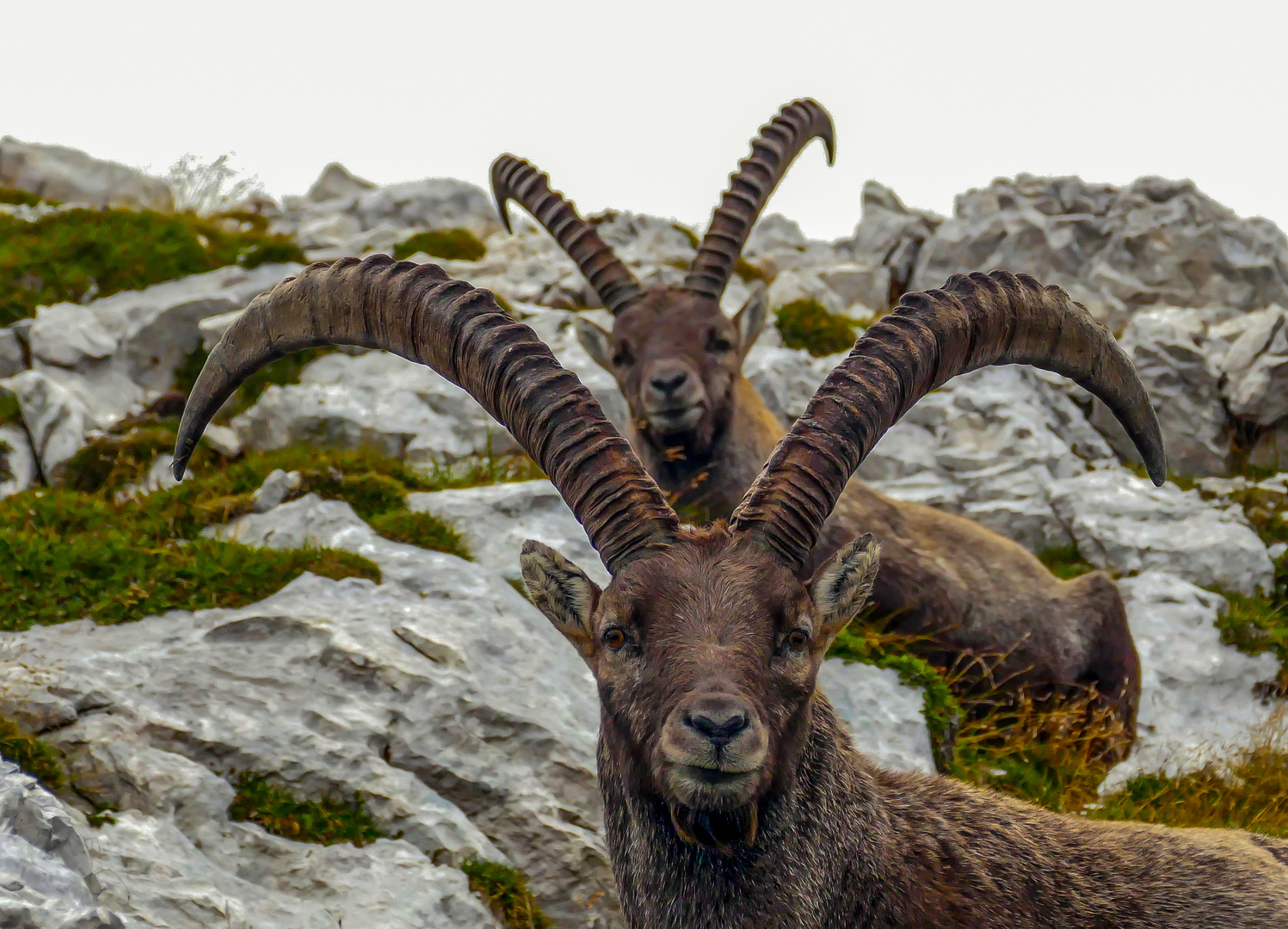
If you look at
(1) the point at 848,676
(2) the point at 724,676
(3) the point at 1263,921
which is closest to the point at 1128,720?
(1) the point at 848,676

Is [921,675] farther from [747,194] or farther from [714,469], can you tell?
[747,194]

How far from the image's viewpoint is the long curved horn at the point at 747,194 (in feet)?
39.7

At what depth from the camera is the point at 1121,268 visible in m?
23.8

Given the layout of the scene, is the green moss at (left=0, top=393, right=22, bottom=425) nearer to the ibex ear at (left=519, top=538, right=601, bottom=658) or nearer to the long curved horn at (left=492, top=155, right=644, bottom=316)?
the long curved horn at (left=492, top=155, right=644, bottom=316)

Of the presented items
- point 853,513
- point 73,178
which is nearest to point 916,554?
point 853,513

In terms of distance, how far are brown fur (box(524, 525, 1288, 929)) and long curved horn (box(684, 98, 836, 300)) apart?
707cm

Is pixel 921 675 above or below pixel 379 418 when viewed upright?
below

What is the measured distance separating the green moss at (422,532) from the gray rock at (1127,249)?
1580cm

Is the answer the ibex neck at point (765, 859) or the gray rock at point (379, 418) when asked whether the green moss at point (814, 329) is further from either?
the ibex neck at point (765, 859)

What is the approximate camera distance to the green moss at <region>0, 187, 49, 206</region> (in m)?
20.9

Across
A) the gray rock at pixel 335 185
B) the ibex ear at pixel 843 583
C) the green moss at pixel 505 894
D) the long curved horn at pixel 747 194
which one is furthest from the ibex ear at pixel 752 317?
the gray rock at pixel 335 185

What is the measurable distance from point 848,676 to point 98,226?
14739 millimetres

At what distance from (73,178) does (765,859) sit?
25.7 m

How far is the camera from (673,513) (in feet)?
16.9
